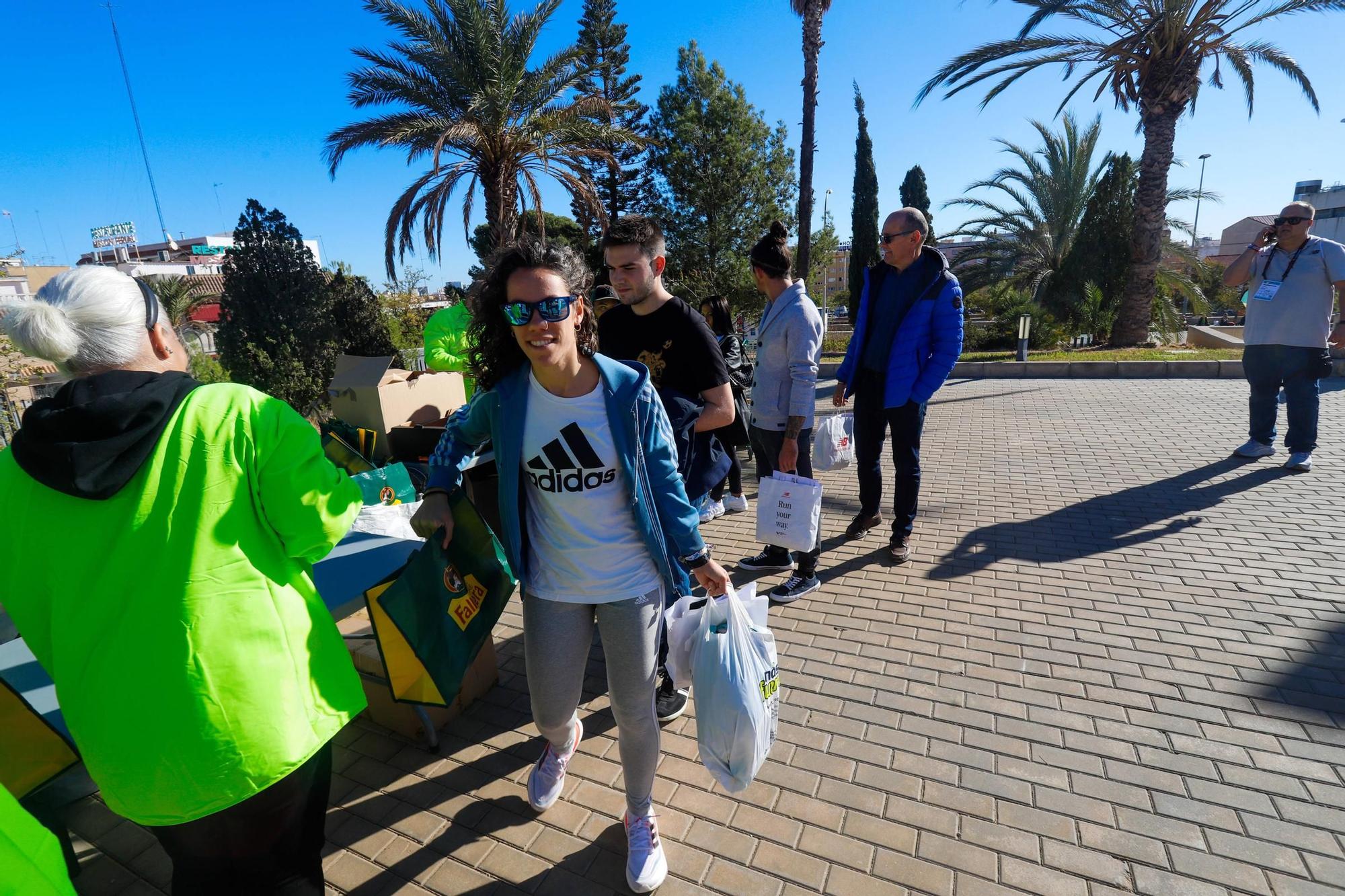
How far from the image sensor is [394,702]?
103 inches

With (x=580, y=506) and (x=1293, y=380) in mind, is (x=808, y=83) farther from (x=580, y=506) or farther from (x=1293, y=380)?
(x=580, y=506)

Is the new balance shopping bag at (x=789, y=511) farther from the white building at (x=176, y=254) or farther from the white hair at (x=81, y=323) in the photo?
the white building at (x=176, y=254)

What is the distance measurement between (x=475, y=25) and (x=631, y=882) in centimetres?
1169

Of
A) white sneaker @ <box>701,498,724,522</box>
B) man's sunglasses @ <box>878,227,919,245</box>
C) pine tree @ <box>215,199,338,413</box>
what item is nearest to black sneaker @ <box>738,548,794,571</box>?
white sneaker @ <box>701,498,724,522</box>

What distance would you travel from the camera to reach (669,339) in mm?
2582

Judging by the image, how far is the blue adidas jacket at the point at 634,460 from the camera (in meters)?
1.85

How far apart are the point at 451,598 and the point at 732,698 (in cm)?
95

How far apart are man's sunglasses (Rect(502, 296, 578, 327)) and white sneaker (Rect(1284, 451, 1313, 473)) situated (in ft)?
21.5

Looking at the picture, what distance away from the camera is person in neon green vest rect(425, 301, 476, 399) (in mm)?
5445

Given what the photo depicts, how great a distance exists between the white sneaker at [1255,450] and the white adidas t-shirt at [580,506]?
6497 millimetres

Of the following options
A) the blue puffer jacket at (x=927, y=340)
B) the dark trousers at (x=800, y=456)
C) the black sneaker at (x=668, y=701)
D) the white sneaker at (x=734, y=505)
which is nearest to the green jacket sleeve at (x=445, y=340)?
the white sneaker at (x=734, y=505)

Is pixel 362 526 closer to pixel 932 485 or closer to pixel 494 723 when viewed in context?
pixel 494 723

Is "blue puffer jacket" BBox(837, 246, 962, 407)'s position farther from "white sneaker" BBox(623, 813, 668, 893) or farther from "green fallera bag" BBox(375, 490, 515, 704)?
"white sneaker" BBox(623, 813, 668, 893)

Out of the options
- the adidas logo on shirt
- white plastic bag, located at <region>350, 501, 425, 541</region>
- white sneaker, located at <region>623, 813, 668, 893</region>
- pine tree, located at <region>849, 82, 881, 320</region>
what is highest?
pine tree, located at <region>849, 82, 881, 320</region>
